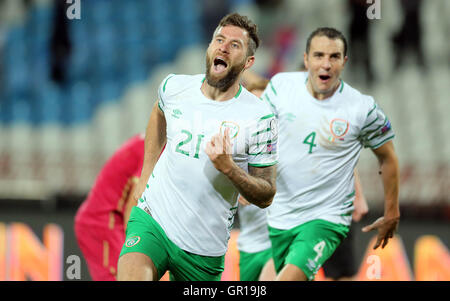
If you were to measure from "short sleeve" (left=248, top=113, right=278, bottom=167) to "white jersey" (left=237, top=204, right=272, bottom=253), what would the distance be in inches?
81.1

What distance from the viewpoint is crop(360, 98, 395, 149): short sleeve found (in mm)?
5473

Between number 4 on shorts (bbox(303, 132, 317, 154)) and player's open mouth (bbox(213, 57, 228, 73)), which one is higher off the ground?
player's open mouth (bbox(213, 57, 228, 73))

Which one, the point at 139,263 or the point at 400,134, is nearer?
the point at 139,263

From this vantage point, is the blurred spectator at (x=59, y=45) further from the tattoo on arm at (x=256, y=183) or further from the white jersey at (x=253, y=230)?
the tattoo on arm at (x=256, y=183)

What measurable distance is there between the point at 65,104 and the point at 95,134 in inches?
25.6

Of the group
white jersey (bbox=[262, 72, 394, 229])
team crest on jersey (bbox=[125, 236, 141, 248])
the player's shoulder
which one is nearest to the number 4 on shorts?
white jersey (bbox=[262, 72, 394, 229])

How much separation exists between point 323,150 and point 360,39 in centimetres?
605

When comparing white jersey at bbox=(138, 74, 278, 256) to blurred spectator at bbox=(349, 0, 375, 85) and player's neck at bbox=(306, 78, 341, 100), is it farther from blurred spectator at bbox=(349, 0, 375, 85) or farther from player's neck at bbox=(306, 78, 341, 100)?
blurred spectator at bbox=(349, 0, 375, 85)

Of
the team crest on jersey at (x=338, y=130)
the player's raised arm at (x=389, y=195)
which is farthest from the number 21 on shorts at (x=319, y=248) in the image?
the team crest on jersey at (x=338, y=130)

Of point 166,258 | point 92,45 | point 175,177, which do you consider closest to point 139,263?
point 166,258

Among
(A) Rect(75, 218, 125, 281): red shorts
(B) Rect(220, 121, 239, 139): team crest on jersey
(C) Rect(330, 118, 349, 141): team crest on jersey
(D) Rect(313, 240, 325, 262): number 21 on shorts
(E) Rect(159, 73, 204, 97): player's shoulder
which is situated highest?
(E) Rect(159, 73, 204, 97): player's shoulder

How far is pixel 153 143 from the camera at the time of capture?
Answer: 16.0ft
